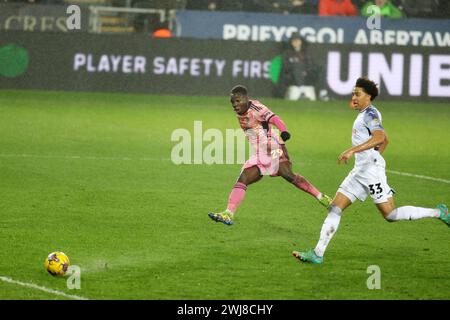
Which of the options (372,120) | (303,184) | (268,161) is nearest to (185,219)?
(268,161)

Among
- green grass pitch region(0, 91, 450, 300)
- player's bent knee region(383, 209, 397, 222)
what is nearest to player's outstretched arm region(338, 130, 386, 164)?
player's bent knee region(383, 209, 397, 222)

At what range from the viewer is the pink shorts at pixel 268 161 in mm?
12016

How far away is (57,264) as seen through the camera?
30.0 ft

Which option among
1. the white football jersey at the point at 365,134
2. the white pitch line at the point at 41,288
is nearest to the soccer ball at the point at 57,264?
the white pitch line at the point at 41,288

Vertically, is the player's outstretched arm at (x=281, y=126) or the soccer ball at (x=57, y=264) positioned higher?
the player's outstretched arm at (x=281, y=126)

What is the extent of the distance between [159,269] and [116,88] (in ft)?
55.3

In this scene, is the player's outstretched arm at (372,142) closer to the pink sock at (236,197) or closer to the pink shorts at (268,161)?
the pink sock at (236,197)

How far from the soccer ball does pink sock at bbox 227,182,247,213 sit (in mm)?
2824

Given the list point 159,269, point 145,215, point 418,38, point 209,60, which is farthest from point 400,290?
point 418,38

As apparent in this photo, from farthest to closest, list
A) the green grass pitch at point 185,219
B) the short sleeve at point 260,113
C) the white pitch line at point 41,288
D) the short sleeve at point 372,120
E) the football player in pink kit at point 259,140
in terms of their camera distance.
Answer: the short sleeve at point 260,113 → the football player in pink kit at point 259,140 → the short sleeve at point 372,120 → the green grass pitch at point 185,219 → the white pitch line at point 41,288

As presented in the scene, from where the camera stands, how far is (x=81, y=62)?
84.0ft

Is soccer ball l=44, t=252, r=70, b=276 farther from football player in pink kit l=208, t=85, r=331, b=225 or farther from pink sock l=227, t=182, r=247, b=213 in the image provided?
football player in pink kit l=208, t=85, r=331, b=225

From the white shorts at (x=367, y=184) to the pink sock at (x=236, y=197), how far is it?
2021 millimetres

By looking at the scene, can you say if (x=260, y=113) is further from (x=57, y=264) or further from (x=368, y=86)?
(x=57, y=264)
